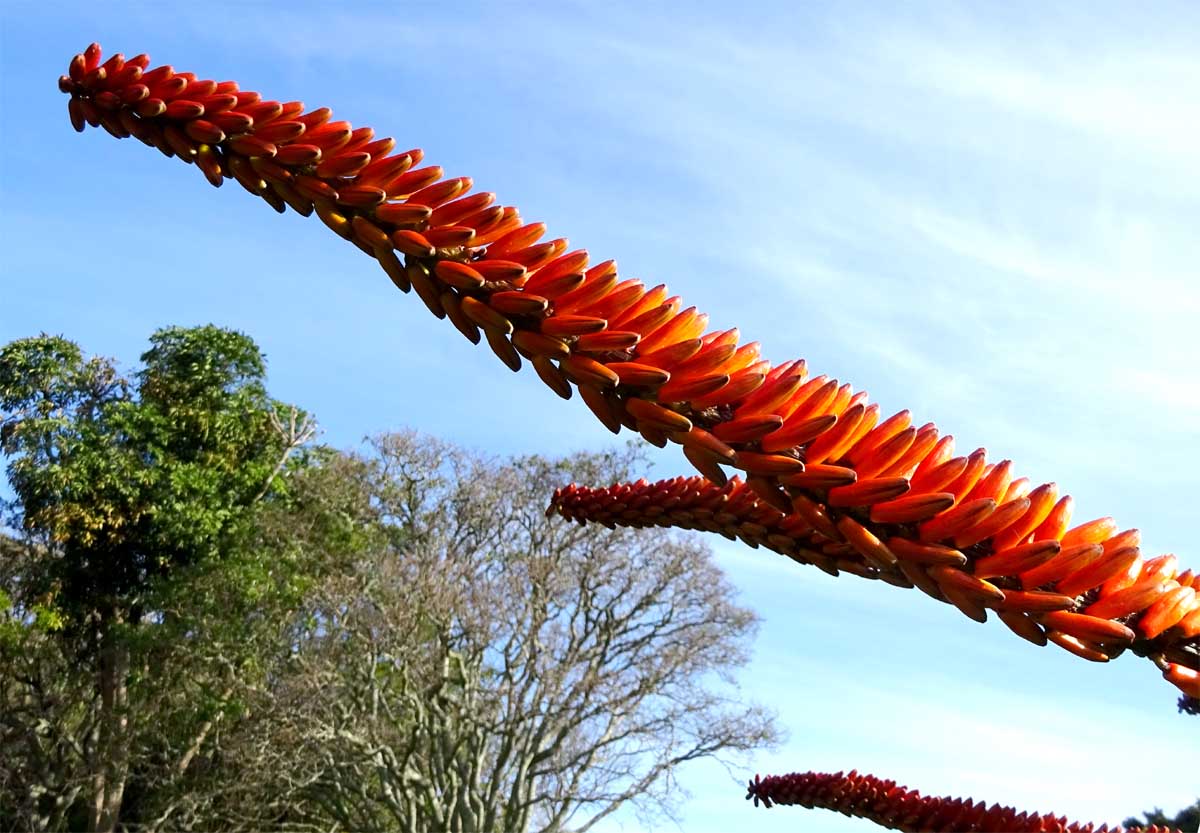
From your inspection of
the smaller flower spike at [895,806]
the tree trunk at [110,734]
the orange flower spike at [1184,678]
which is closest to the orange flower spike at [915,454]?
the orange flower spike at [1184,678]

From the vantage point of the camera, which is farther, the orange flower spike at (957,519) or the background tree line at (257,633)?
the background tree line at (257,633)

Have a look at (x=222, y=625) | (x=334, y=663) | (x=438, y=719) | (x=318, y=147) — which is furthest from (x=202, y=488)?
(x=318, y=147)

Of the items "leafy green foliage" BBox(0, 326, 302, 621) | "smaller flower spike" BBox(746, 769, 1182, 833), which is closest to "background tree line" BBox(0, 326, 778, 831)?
"leafy green foliage" BBox(0, 326, 302, 621)

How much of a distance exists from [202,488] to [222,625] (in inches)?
95.4

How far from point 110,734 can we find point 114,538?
3.72 m

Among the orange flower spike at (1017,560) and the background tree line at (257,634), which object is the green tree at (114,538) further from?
the orange flower spike at (1017,560)

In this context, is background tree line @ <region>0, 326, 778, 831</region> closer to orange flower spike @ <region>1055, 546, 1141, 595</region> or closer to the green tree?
the green tree

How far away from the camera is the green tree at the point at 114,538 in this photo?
20203 millimetres

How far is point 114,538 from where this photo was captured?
20.5m

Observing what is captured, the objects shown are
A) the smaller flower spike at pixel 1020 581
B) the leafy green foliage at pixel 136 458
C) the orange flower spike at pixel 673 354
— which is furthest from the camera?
the leafy green foliage at pixel 136 458

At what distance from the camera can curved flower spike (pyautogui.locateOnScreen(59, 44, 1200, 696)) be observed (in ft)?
2.58

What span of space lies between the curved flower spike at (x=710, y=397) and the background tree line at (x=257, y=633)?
2018 cm

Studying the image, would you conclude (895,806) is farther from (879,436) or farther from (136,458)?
(136,458)

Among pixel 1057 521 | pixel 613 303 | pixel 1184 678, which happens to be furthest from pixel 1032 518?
pixel 613 303
